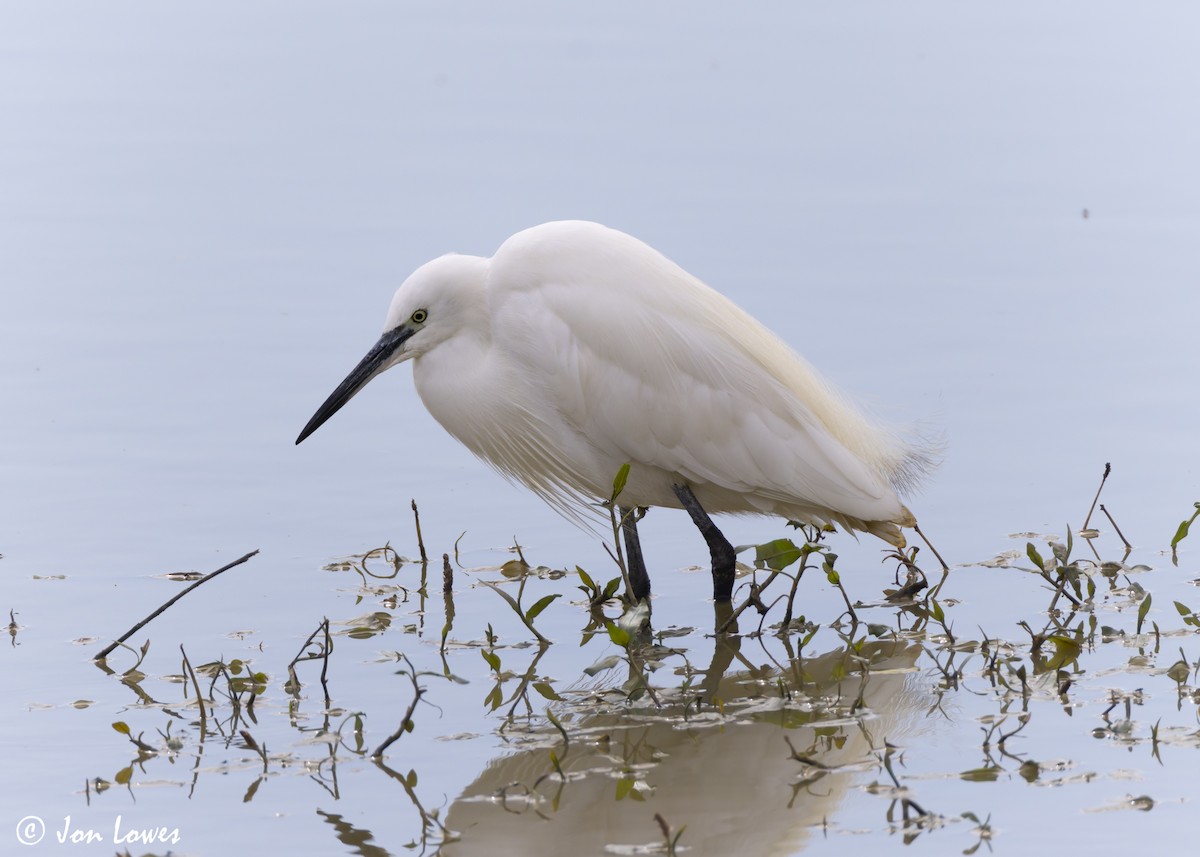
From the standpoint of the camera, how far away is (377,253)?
29.4ft

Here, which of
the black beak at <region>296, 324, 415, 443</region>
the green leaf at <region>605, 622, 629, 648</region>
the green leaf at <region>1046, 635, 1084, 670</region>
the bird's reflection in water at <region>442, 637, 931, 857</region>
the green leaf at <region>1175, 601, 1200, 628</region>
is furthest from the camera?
the black beak at <region>296, 324, 415, 443</region>

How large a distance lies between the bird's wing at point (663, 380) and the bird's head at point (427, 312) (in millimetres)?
88

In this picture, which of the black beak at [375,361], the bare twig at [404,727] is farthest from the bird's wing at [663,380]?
the bare twig at [404,727]

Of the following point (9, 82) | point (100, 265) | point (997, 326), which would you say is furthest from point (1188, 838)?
point (9, 82)

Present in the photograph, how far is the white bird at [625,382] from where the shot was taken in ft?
17.5

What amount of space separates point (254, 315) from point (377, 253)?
925 mm

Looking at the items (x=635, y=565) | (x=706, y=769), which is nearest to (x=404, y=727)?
(x=706, y=769)

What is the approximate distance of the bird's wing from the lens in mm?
5335

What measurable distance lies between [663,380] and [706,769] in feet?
5.18

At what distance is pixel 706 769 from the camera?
411cm

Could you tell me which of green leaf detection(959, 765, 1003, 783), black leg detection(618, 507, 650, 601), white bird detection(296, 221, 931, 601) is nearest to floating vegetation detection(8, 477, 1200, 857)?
green leaf detection(959, 765, 1003, 783)

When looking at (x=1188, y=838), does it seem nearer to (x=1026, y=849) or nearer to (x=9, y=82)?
(x=1026, y=849)

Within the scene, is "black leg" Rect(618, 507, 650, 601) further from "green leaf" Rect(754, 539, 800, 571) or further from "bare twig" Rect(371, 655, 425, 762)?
"bare twig" Rect(371, 655, 425, 762)

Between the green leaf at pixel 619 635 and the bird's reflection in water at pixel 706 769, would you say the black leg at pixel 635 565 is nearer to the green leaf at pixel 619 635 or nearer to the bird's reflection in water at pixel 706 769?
the bird's reflection in water at pixel 706 769
